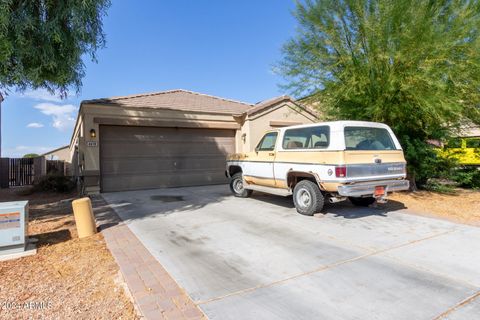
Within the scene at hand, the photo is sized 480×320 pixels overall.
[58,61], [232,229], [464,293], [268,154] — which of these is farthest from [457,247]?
[58,61]

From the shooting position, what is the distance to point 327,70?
896cm

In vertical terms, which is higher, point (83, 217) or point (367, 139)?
point (367, 139)

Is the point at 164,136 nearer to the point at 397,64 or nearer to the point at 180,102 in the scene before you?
the point at 180,102

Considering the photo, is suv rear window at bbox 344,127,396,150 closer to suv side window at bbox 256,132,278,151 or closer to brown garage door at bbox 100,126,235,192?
suv side window at bbox 256,132,278,151

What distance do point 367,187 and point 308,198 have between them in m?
1.31

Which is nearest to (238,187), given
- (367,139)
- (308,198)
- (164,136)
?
(308,198)

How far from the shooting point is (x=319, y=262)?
4168 millimetres

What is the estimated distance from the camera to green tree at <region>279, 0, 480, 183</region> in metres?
7.48

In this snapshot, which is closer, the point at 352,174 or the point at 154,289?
the point at 154,289

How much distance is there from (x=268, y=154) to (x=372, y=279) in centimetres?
470

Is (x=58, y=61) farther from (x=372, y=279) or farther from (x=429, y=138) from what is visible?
(x=429, y=138)

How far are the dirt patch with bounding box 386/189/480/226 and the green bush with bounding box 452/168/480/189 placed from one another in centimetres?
49

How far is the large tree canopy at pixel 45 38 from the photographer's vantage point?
6078mm

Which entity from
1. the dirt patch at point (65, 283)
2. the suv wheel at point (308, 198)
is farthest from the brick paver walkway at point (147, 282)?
the suv wheel at point (308, 198)
